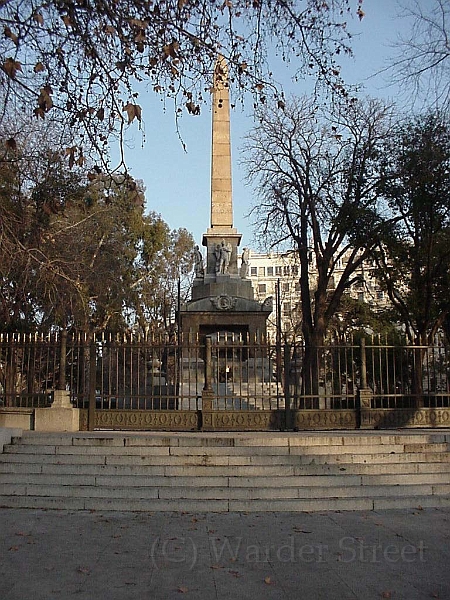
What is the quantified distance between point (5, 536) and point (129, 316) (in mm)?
30720

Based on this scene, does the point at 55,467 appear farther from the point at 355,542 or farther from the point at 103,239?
the point at 103,239

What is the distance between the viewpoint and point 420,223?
75.1 feet

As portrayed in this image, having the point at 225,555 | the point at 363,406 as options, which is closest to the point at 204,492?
the point at 225,555

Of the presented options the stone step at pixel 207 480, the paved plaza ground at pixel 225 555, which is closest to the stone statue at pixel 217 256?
the stone step at pixel 207 480

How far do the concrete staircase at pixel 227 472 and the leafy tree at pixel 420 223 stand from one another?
10083 millimetres

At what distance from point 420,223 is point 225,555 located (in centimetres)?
1829

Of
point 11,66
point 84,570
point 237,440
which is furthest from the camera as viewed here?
point 237,440

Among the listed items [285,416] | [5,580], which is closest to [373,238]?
[285,416]

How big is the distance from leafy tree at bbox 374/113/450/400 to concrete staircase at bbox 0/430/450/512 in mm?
10083

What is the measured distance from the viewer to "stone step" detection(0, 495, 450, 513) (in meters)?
9.02

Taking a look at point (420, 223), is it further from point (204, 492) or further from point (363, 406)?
point (204, 492)

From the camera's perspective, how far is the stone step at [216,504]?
902cm

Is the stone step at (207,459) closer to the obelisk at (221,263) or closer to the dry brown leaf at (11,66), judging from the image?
the dry brown leaf at (11,66)

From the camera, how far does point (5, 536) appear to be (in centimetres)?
741
